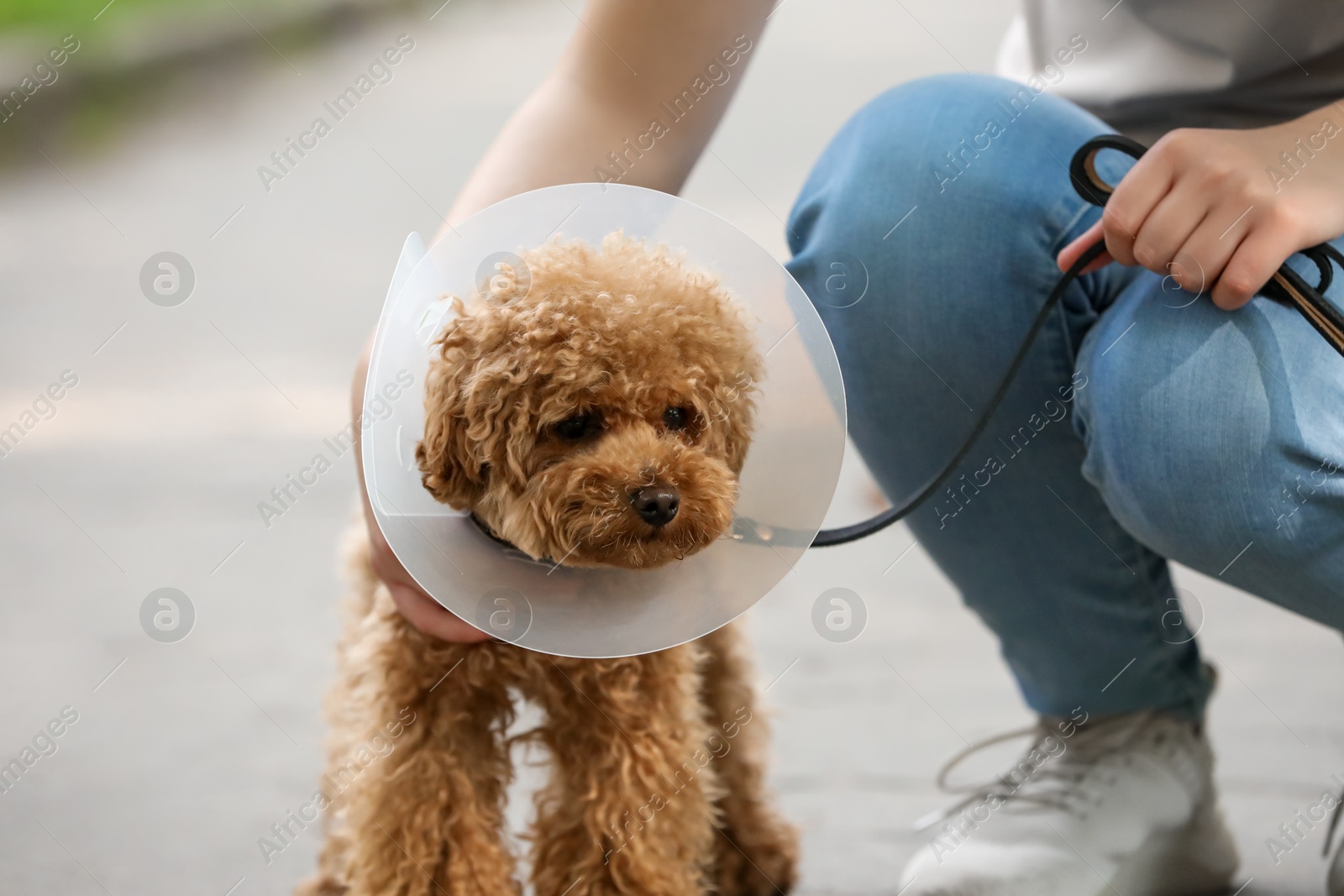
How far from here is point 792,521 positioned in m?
0.69

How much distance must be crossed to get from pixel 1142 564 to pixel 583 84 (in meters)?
0.64

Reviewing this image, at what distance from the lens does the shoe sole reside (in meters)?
0.94

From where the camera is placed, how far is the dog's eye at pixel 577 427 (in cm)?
64

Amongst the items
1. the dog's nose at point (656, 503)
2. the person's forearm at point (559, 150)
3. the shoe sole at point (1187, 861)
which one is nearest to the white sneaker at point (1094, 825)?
the shoe sole at point (1187, 861)

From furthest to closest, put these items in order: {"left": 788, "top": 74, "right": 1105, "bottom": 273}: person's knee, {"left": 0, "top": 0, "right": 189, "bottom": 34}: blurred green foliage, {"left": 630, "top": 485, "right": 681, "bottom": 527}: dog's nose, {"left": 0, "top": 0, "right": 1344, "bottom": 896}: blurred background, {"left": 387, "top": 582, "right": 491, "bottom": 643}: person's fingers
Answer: {"left": 0, "top": 0, "right": 189, "bottom": 34}: blurred green foliage, {"left": 0, "top": 0, "right": 1344, "bottom": 896}: blurred background, {"left": 788, "top": 74, "right": 1105, "bottom": 273}: person's knee, {"left": 387, "top": 582, "right": 491, "bottom": 643}: person's fingers, {"left": 630, "top": 485, "right": 681, "bottom": 527}: dog's nose

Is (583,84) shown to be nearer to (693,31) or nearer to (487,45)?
(693,31)

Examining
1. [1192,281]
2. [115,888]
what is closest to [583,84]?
[1192,281]

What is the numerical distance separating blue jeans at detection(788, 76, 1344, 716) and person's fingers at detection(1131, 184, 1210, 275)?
73 millimetres

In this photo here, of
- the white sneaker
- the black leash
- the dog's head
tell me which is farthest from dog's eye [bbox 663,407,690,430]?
the white sneaker

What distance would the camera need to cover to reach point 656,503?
1.99ft

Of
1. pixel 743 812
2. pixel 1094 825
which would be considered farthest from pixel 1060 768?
pixel 743 812

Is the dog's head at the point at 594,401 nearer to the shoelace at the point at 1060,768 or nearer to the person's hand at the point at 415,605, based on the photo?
the person's hand at the point at 415,605

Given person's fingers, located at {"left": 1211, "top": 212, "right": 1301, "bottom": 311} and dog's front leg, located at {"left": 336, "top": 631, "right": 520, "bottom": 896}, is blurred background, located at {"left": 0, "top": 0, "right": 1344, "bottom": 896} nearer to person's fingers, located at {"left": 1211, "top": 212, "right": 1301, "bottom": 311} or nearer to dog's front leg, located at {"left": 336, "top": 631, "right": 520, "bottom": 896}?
dog's front leg, located at {"left": 336, "top": 631, "right": 520, "bottom": 896}

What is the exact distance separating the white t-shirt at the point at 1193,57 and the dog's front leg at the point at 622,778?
578mm
